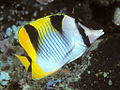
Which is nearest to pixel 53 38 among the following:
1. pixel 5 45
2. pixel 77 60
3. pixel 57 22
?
pixel 57 22

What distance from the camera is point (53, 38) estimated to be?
3.38 feet

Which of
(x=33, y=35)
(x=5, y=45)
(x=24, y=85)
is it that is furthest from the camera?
(x=5, y=45)

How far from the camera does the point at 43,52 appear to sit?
1.04 m

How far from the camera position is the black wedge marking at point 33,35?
3.27 feet

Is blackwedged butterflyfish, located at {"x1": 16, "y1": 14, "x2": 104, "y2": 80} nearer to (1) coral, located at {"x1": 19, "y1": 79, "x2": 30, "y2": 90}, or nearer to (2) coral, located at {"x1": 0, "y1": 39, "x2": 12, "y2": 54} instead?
(1) coral, located at {"x1": 19, "y1": 79, "x2": 30, "y2": 90}

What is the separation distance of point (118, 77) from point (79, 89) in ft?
1.88

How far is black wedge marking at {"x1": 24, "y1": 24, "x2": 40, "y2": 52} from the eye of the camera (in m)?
1.00

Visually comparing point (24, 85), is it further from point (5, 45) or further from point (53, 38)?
point (53, 38)

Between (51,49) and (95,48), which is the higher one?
(95,48)

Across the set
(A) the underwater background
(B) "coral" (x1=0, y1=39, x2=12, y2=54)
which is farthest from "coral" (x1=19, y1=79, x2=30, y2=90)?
(B) "coral" (x1=0, y1=39, x2=12, y2=54)

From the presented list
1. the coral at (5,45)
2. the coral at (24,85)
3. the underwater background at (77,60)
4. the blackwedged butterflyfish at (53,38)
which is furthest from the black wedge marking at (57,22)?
the coral at (5,45)

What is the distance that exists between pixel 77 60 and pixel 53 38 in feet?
4.22

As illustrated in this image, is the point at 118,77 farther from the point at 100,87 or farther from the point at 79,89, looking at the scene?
the point at 79,89

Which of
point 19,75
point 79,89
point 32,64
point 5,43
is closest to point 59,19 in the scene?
point 32,64
